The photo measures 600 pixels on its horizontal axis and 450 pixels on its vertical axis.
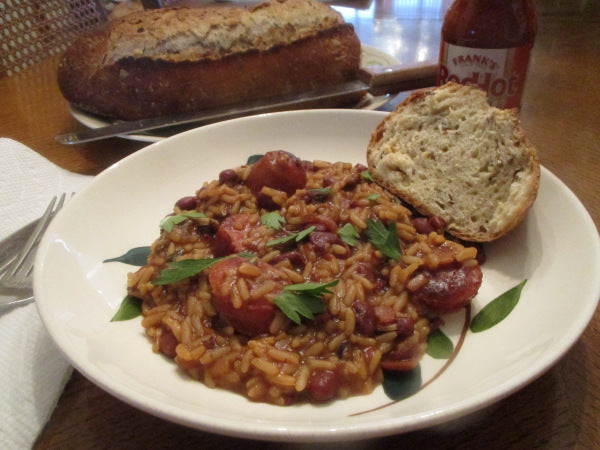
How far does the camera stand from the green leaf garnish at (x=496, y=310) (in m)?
1.88

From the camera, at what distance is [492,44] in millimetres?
2916

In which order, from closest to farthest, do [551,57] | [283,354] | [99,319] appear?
1. [283,354]
2. [99,319]
3. [551,57]

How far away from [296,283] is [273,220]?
446mm

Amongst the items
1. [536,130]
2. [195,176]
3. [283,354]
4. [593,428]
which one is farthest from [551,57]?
[283,354]

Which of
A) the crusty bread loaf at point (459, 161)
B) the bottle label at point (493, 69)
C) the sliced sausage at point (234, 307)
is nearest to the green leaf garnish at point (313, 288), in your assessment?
the sliced sausage at point (234, 307)

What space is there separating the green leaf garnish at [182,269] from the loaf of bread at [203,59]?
2.26 meters

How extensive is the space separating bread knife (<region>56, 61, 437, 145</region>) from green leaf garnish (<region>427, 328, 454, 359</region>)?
95.4 inches

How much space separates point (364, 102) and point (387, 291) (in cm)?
238

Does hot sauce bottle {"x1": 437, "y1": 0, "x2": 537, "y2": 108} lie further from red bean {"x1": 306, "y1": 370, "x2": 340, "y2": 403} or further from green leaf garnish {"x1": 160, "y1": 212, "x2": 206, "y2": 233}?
red bean {"x1": 306, "y1": 370, "x2": 340, "y2": 403}

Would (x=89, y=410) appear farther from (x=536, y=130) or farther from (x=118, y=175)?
(x=536, y=130)

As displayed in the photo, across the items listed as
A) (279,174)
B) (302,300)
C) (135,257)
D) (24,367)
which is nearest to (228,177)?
(279,174)

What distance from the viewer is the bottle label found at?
2877 mm

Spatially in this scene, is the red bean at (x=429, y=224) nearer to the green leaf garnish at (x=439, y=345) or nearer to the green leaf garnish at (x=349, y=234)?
the green leaf garnish at (x=349, y=234)

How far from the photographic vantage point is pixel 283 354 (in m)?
1.67
